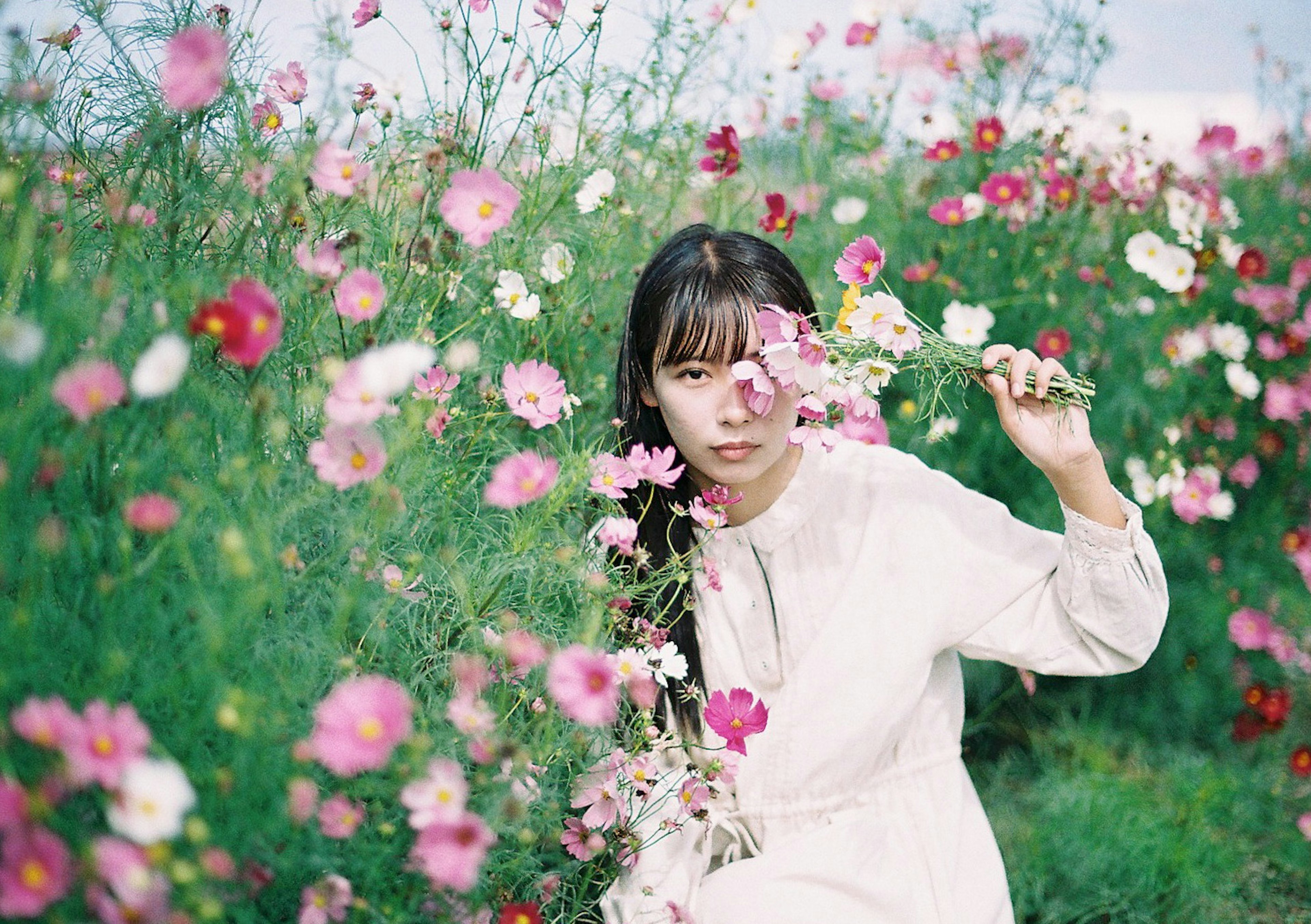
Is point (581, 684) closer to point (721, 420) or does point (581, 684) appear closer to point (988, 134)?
point (721, 420)

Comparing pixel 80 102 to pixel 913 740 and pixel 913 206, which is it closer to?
pixel 913 740

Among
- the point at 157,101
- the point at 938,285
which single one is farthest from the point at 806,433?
the point at 938,285

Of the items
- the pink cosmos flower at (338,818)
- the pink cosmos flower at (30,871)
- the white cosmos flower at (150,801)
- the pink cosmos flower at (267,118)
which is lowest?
the pink cosmos flower at (338,818)

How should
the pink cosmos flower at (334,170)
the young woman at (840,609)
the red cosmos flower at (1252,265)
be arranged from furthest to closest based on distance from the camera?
the red cosmos flower at (1252,265), the young woman at (840,609), the pink cosmos flower at (334,170)

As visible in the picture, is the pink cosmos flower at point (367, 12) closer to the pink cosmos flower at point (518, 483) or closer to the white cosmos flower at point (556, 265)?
the white cosmos flower at point (556, 265)

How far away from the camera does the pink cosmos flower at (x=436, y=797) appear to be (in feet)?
1.95

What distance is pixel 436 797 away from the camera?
60cm

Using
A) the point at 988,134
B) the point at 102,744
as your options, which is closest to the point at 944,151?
the point at 988,134

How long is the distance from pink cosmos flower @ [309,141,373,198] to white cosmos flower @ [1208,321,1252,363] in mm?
1654

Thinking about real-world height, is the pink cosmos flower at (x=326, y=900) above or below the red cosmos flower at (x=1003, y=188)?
below

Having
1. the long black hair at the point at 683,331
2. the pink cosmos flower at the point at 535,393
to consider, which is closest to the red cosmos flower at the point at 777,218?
the long black hair at the point at 683,331

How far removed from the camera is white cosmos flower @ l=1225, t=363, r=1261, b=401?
1853 mm

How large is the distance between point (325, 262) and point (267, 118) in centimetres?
25

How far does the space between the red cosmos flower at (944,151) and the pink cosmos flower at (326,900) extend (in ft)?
5.09
